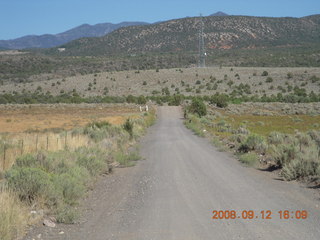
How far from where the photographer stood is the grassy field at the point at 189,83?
90.3 metres

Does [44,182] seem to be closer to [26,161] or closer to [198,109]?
[26,161]

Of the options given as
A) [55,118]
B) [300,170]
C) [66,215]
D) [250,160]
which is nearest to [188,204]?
[66,215]

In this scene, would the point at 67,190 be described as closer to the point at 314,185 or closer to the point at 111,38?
the point at 314,185

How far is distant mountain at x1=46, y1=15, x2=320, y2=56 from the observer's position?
13950 cm

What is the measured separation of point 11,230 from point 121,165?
9193 millimetres

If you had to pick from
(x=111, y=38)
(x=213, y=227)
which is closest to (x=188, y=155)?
(x=213, y=227)

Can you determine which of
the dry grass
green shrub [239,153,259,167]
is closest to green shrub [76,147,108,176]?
green shrub [239,153,259,167]

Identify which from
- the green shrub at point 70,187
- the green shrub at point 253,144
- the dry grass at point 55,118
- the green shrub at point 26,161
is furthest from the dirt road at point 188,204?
the dry grass at point 55,118

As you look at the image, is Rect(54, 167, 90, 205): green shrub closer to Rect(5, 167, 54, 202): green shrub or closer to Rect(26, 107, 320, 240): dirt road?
Rect(26, 107, 320, 240): dirt road

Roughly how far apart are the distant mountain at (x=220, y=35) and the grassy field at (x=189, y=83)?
4015 cm
